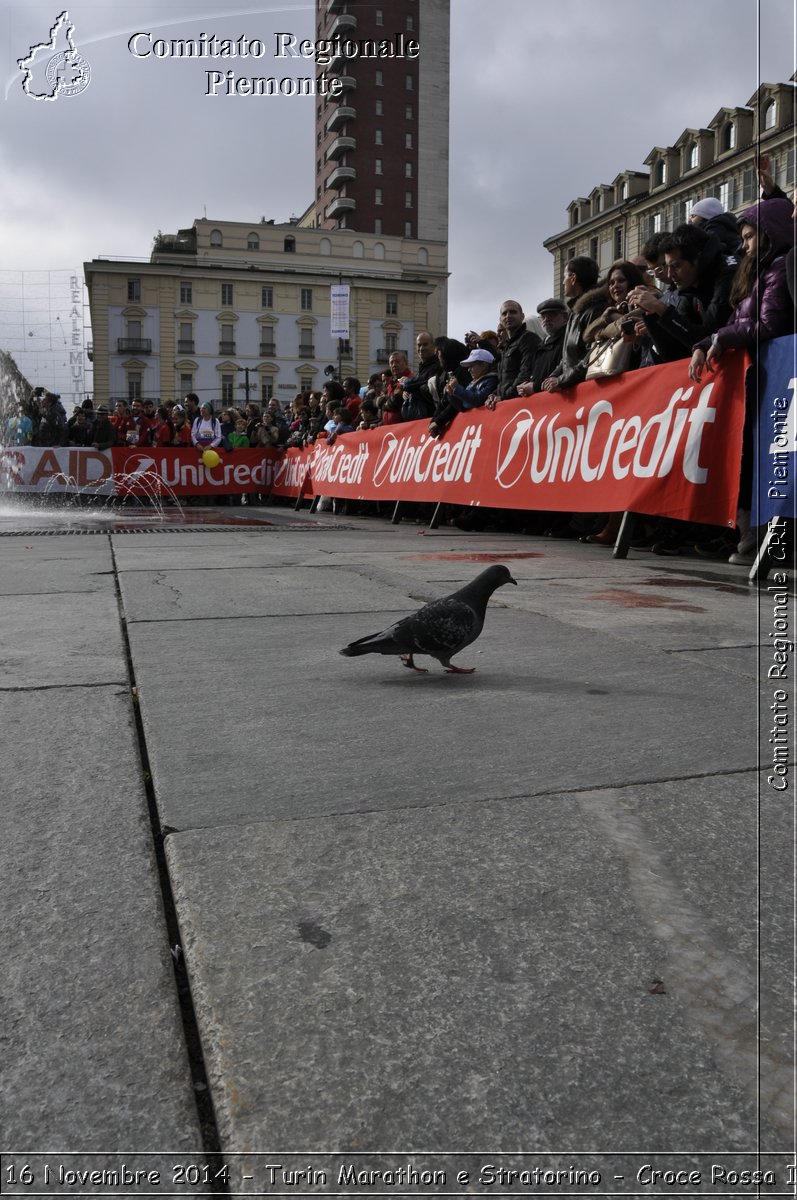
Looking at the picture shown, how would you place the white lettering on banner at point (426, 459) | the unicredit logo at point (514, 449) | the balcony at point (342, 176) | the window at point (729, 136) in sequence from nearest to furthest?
the unicredit logo at point (514, 449) < the white lettering on banner at point (426, 459) < the window at point (729, 136) < the balcony at point (342, 176)

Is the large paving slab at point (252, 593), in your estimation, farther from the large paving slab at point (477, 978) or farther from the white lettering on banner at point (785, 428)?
the large paving slab at point (477, 978)

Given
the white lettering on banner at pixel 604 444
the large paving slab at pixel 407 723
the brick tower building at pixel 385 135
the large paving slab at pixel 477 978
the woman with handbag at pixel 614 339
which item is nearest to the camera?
the large paving slab at pixel 477 978

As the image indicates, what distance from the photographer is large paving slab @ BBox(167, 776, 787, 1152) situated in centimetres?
95

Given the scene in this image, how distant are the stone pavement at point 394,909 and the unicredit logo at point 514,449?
5.56 metres

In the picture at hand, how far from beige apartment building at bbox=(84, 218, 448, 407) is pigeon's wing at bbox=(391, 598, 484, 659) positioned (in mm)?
75997

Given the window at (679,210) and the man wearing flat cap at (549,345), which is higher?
the window at (679,210)

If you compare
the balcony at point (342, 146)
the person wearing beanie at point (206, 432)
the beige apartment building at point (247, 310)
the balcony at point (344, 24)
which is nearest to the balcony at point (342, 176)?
the balcony at point (342, 146)

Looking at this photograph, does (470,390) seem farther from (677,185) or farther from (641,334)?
(677,185)

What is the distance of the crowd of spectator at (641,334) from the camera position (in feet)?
17.8

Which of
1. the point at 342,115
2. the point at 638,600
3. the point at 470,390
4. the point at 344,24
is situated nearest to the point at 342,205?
the point at 342,115

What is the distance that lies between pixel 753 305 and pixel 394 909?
4940 mm

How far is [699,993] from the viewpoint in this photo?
1.17m

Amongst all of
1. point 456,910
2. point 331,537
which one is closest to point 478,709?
point 456,910

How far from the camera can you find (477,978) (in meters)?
1.19
